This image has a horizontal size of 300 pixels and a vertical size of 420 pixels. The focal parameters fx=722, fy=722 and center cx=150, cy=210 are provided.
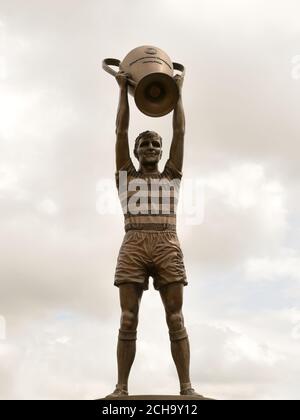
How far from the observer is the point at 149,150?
947 cm

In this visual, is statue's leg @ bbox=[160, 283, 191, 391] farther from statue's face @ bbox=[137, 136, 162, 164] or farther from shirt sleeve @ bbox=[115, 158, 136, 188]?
statue's face @ bbox=[137, 136, 162, 164]

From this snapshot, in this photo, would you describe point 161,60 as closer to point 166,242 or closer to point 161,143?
point 161,143

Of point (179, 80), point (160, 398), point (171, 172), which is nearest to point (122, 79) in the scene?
point (179, 80)

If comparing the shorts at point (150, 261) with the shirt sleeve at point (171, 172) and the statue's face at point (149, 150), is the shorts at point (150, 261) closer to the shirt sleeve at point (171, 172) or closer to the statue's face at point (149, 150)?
the shirt sleeve at point (171, 172)

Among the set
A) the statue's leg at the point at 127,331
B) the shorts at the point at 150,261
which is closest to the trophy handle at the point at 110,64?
the shorts at the point at 150,261

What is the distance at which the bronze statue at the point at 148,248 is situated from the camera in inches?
345

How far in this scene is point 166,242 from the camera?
9.12 m

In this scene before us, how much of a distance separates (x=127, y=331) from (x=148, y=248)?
1.07 m

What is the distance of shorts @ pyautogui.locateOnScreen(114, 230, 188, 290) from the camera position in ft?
29.5

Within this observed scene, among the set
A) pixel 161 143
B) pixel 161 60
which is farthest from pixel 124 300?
pixel 161 60

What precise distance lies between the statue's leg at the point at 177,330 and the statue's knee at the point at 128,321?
429mm

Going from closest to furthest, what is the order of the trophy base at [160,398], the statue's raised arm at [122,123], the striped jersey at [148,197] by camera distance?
the trophy base at [160,398] → the striped jersey at [148,197] → the statue's raised arm at [122,123]
